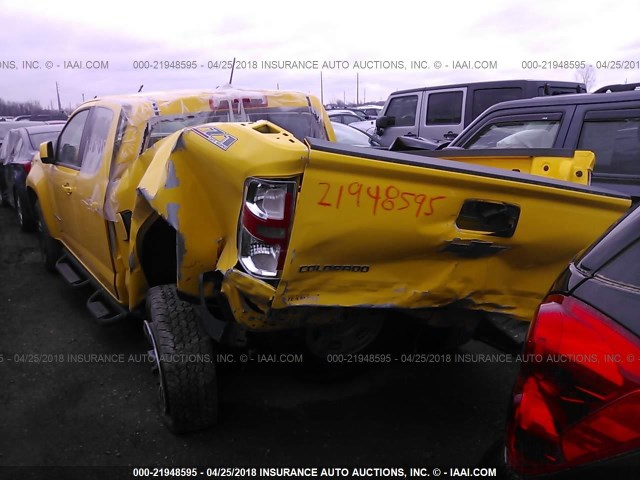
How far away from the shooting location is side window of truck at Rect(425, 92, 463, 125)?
9512mm

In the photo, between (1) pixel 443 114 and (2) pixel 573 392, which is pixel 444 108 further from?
(2) pixel 573 392

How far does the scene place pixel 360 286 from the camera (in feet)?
7.25

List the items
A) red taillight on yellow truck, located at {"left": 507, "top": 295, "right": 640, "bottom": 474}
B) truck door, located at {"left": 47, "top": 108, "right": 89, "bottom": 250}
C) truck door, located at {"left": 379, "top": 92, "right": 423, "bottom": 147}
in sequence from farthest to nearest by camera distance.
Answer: truck door, located at {"left": 379, "top": 92, "right": 423, "bottom": 147} → truck door, located at {"left": 47, "top": 108, "right": 89, "bottom": 250} → red taillight on yellow truck, located at {"left": 507, "top": 295, "right": 640, "bottom": 474}

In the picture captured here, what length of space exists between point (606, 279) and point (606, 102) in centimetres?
315

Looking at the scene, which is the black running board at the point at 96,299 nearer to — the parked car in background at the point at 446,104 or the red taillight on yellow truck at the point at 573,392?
the red taillight on yellow truck at the point at 573,392

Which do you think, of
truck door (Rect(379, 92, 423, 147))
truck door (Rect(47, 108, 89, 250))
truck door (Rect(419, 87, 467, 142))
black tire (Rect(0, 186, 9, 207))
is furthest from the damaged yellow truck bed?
black tire (Rect(0, 186, 9, 207))

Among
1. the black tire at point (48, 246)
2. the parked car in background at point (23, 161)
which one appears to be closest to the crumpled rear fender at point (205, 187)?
the black tire at point (48, 246)

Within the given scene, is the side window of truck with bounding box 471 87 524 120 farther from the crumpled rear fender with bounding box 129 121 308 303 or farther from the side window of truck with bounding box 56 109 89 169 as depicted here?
the crumpled rear fender with bounding box 129 121 308 303

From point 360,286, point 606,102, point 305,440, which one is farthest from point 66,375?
point 606,102

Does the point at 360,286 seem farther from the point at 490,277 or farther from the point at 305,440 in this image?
the point at 305,440

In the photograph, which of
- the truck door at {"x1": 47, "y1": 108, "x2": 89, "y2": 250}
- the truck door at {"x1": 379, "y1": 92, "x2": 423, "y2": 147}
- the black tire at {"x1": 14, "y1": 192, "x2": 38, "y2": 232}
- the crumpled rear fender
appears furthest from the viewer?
the truck door at {"x1": 379, "y1": 92, "x2": 423, "y2": 147}

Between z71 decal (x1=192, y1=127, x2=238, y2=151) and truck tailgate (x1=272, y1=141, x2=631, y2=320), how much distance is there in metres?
0.44

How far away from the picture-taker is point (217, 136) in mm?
2328

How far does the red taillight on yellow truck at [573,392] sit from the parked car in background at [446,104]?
8.04 metres
